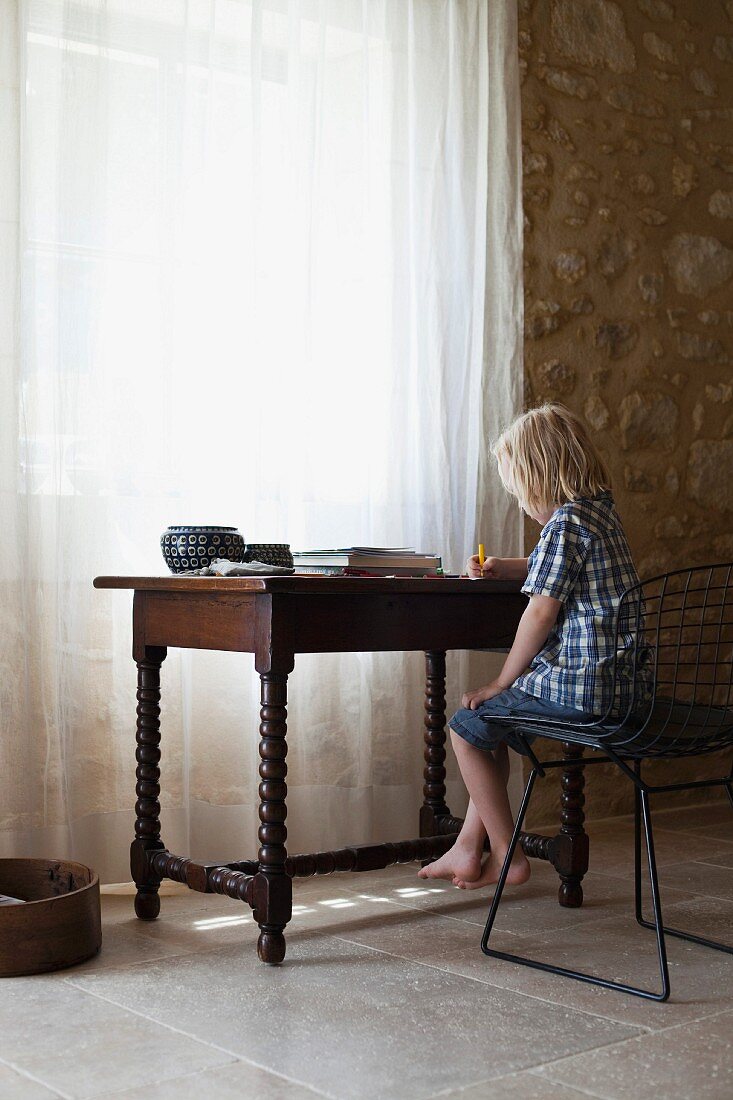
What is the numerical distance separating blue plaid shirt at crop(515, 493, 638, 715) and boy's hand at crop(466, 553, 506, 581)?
367 millimetres

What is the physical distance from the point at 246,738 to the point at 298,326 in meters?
1.09

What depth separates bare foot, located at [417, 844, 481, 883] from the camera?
291 cm

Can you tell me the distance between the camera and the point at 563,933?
8.75ft

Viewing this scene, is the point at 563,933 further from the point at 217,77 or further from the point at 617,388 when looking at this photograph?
the point at 217,77

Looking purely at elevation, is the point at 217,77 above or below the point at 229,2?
below

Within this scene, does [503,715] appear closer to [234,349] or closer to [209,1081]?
[209,1081]

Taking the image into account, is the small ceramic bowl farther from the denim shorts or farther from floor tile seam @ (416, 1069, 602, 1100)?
floor tile seam @ (416, 1069, 602, 1100)

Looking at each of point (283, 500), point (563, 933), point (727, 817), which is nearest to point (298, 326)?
point (283, 500)

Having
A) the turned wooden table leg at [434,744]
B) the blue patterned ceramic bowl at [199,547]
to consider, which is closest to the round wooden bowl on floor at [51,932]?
the blue patterned ceramic bowl at [199,547]

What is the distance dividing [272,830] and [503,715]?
522mm

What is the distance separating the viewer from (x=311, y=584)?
7.79ft

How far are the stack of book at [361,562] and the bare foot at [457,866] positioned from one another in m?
0.68

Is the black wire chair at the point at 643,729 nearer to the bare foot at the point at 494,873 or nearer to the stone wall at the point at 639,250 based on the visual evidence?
the bare foot at the point at 494,873

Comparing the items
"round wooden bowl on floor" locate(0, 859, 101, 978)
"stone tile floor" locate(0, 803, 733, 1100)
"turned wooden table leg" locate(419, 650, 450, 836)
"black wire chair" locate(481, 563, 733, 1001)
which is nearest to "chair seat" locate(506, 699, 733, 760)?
"black wire chair" locate(481, 563, 733, 1001)
